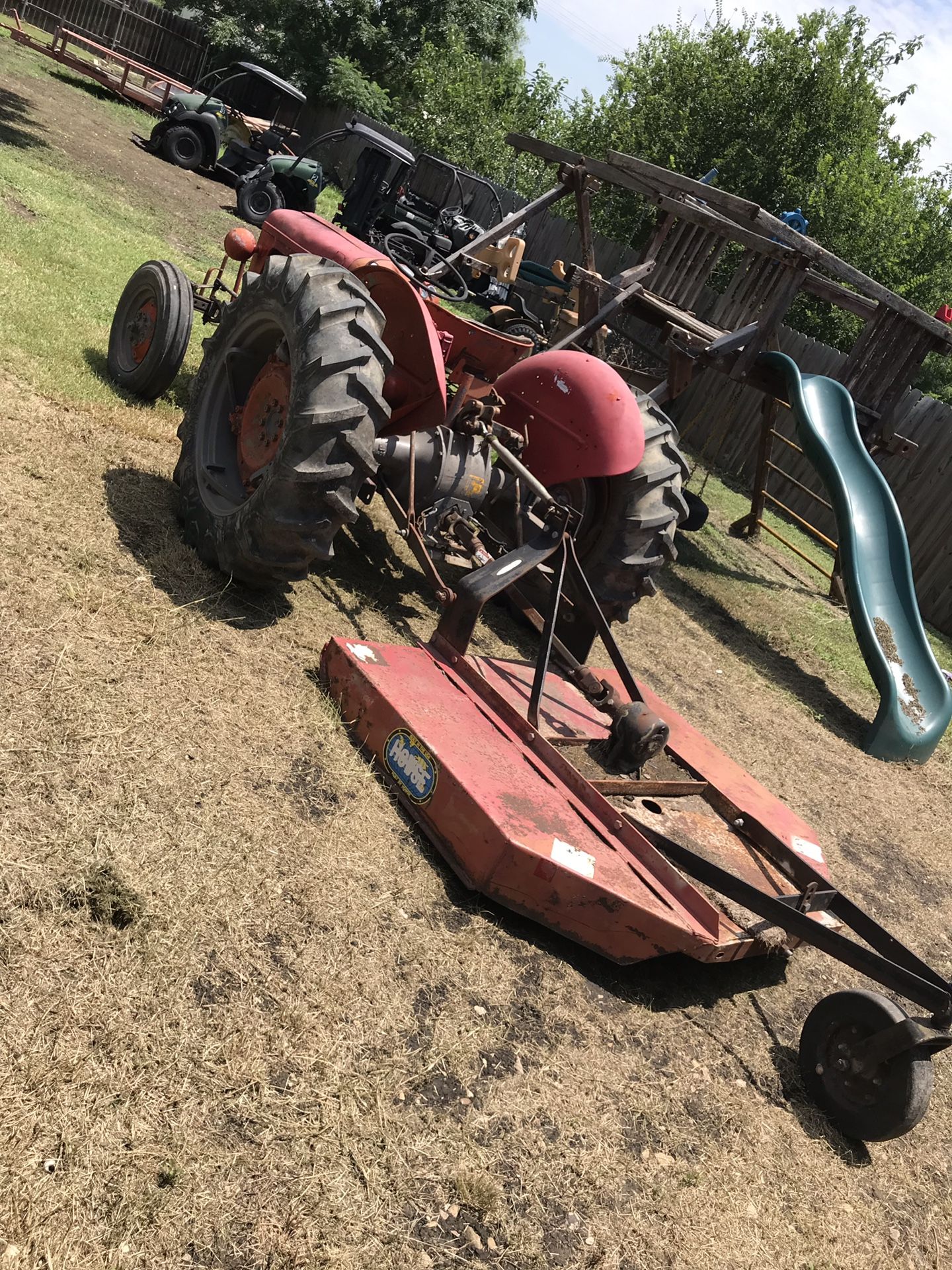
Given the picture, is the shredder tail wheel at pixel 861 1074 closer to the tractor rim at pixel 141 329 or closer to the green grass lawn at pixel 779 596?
the tractor rim at pixel 141 329

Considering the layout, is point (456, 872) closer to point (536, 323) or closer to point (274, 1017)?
point (274, 1017)

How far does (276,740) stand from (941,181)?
2743cm

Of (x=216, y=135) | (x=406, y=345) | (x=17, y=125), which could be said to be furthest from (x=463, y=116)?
(x=406, y=345)

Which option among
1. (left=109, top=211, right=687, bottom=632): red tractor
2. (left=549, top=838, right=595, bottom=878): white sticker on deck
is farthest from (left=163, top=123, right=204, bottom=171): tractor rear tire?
(left=549, top=838, right=595, bottom=878): white sticker on deck

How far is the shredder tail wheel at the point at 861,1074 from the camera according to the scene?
10.6 feet

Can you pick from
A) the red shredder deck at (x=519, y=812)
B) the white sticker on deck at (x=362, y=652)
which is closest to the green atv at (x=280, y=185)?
the white sticker on deck at (x=362, y=652)

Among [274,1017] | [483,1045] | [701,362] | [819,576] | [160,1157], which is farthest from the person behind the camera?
[819,576]

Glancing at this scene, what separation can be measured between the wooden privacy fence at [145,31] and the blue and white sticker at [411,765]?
28.7m

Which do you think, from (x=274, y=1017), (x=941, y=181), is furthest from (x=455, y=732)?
(x=941, y=181)

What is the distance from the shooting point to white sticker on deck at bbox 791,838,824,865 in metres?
4.18

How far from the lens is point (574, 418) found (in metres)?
4.86

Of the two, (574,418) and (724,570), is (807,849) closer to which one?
(574,418)

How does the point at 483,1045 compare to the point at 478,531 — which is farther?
the point at 478,531

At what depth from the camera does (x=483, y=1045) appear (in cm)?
296
